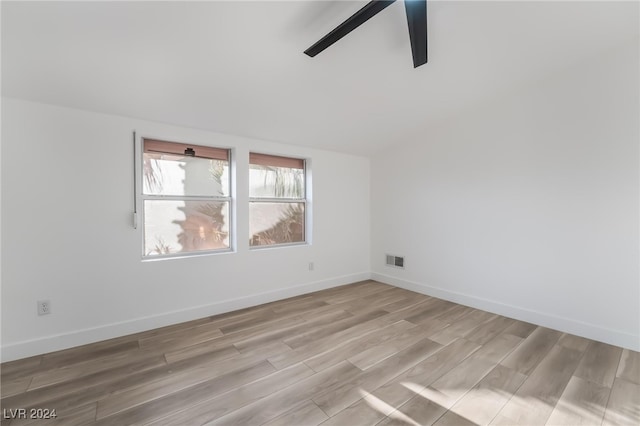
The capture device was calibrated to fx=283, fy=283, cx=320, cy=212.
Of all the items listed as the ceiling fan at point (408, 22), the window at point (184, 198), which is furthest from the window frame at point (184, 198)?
the ceiling fan at point (408, 22)

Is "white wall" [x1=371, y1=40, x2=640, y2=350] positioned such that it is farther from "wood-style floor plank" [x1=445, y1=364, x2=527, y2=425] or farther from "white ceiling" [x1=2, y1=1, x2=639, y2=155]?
"wood-style floor plank" [x1=445, y1=364, x2=527, y2=425]

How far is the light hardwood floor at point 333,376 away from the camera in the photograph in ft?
5.58

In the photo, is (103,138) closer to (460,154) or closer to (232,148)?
(232,148)

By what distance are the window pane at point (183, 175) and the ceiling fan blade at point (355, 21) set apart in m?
1.87

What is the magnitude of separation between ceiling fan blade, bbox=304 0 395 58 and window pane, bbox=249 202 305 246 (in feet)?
7.17

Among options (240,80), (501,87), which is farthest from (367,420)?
(501,87)

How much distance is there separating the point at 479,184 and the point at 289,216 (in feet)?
8.17

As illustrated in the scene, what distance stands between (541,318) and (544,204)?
1.19m

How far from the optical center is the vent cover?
4316 millimetres

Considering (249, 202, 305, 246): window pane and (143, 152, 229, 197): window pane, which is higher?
A: (143, 152, 229, 197): window pane

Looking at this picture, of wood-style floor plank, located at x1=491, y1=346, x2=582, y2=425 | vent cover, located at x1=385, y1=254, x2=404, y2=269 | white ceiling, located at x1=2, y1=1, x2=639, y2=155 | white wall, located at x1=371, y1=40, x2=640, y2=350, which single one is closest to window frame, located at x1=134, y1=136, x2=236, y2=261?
white ceiling, located at x1=2, y1=1, x2=639, y2=155

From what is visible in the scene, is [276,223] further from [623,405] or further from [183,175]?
[623,405]

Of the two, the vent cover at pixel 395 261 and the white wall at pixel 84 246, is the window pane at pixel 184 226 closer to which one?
the white wall at pixel 84 246

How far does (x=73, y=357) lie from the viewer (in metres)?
2.31
